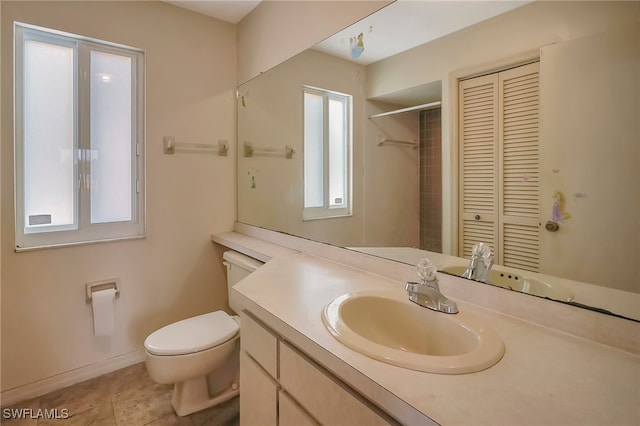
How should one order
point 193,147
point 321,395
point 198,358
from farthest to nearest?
point 193,147 < point 198,358 < point 321,395

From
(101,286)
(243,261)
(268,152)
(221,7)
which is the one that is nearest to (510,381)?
(243,261)

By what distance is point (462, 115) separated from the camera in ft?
3.58

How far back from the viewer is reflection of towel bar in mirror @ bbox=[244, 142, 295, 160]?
203 centimetres

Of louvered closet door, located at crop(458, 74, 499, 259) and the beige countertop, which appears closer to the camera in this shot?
the beige countertop

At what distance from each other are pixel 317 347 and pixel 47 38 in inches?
85.9

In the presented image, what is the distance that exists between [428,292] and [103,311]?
72.6 inches

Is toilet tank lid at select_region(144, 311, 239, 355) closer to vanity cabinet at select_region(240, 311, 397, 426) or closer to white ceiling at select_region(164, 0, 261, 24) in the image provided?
vanity cabinet at select_region(240, 311, 397, 426)

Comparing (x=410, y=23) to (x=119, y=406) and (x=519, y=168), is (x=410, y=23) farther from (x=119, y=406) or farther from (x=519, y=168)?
(x=119, y=406)

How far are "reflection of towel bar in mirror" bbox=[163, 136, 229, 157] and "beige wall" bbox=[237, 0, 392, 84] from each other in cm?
51

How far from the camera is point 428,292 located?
98cm

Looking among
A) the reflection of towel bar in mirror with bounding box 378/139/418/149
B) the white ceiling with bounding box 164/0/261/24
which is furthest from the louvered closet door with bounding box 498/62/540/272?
the white ceiling with bounding box 164/0/261/24

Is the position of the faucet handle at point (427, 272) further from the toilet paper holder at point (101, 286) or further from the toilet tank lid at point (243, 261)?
the toilet paper holder at point (101, 286)

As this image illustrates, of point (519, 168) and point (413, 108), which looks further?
point (413, 108)

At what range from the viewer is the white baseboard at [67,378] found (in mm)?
1651
